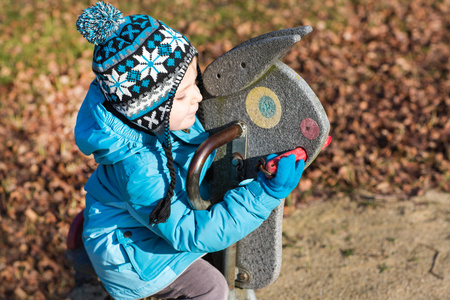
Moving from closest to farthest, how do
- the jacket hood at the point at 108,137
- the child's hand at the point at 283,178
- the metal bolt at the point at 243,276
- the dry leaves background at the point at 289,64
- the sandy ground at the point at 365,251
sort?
the child's hand at the point at 283,178, the jacket hood at the point at 108,137, the metal bolt at the point at 243,276, the sandy ground at the point at 365,251, the dry leaves background at the point at 289,64

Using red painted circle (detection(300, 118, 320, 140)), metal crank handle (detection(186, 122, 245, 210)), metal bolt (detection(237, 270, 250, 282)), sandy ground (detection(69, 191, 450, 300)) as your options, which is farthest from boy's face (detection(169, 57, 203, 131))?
sandy ground (detection(69, 191, 450, 300))

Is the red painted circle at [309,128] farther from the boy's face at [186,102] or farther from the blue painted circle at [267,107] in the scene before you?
the boy's face at [186,102]

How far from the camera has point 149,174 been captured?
1854 millimetres

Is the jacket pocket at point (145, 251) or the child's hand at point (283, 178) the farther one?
the jacket pocket at point (145, 251)

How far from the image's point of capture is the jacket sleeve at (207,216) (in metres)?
1.82

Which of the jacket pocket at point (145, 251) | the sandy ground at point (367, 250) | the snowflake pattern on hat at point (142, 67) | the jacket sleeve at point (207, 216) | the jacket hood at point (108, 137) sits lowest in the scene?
the sandy ground at point (367, 250)

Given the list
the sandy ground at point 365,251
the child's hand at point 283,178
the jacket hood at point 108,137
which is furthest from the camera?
the sandy ground at point 365,251

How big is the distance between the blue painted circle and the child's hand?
208mm

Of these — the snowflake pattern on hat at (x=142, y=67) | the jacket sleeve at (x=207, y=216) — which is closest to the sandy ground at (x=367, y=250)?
the jacket sleeve at (x=207, y=216)

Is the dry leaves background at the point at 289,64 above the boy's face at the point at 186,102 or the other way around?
the other way around

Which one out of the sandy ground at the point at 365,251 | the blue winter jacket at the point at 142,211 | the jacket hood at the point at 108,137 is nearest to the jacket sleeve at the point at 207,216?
the blue winter jacket at the point at 142,211

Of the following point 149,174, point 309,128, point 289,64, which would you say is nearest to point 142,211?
point 149,174

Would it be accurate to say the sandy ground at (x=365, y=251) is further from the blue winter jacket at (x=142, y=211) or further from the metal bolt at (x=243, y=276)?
the blue winter jacket at (x=142, y=211)

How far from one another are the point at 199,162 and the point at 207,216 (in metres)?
0.21
